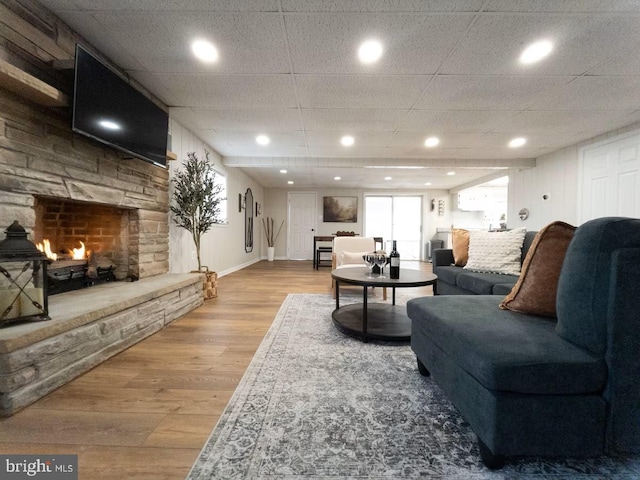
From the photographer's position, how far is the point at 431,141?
4.07m

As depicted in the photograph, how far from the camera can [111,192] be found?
7.34ft

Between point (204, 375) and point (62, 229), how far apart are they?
81.3 inches

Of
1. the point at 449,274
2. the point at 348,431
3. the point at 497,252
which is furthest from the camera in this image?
the point at 449,274

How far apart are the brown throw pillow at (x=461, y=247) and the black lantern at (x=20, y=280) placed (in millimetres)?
3604

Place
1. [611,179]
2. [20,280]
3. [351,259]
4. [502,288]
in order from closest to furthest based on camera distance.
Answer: [20,280] → [502,288] → [611,179] → [351,259]

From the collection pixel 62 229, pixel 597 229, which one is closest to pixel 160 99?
pixel 62 229

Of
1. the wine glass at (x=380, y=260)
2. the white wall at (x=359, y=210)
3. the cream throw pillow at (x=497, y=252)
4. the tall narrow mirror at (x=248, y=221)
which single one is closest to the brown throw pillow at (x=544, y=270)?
the wine glass at (x=380, y=260)

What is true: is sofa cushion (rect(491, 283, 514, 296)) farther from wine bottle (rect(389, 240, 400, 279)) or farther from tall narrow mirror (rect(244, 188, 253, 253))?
tall narrow mirror (rect(244, 188, 253, 253))

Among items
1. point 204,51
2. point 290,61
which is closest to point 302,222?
point 290,61

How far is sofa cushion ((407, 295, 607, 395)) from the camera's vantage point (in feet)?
2.77

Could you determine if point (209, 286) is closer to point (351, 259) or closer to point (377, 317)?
point (351, 259)

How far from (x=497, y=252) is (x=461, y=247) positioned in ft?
1.63

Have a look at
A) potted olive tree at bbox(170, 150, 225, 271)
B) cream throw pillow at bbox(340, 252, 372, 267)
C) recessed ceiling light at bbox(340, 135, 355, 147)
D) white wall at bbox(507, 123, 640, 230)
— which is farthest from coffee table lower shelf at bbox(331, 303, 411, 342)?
white wall at bbox(507, 123, 640, 230)

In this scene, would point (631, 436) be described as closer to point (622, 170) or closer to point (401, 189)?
point (622, 170)
